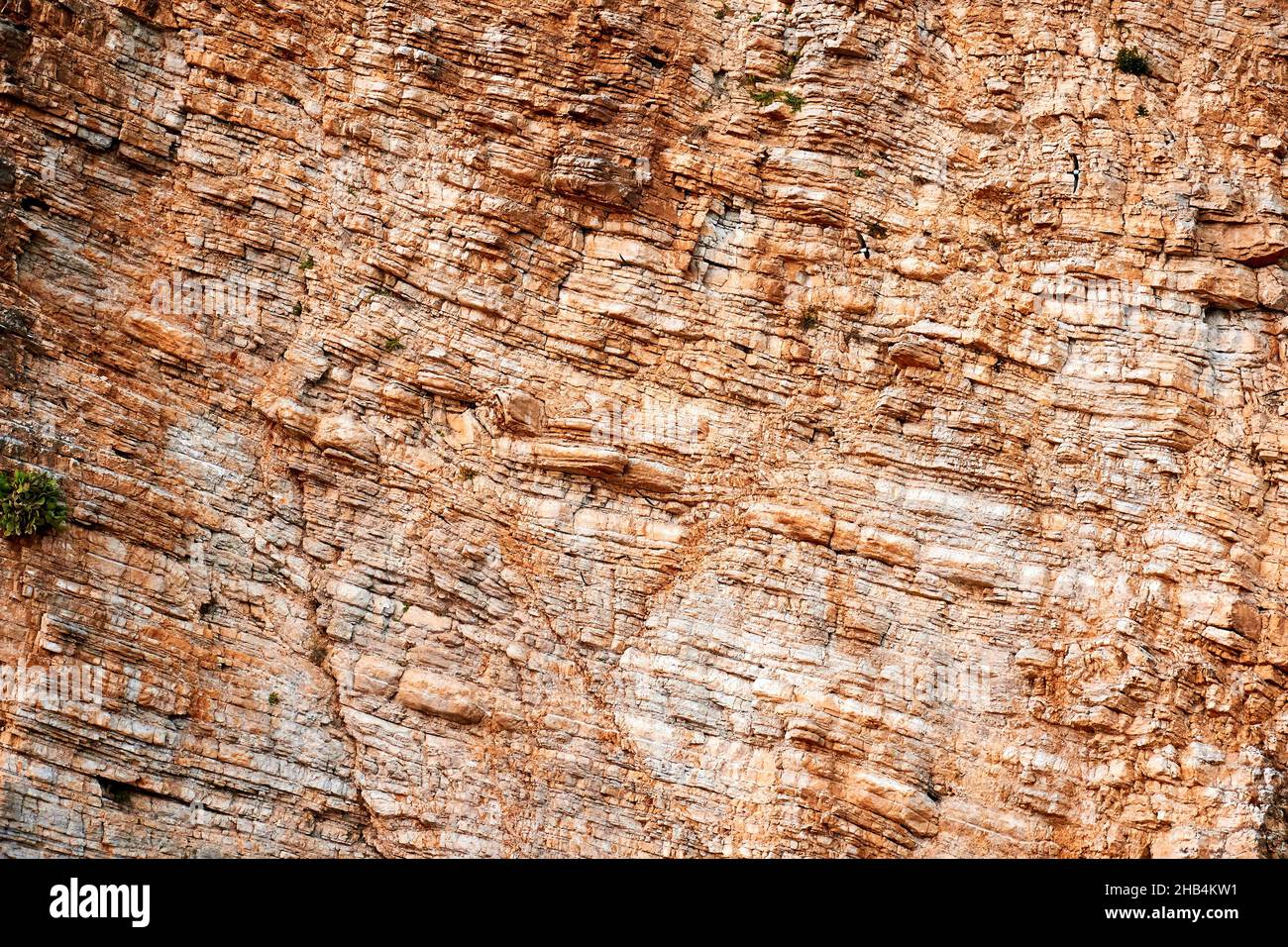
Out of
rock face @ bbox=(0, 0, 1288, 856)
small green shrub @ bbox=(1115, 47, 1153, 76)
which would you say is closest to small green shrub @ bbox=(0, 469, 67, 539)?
rock face @ bbox=(0, 0, 1288, 856)

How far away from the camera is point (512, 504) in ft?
45.2

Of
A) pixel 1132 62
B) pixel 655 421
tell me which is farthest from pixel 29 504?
pixel 1132 62

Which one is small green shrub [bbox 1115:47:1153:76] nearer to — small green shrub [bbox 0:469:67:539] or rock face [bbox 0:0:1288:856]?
rock face [bbox 0:0:1288:856]

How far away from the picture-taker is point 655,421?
45.9 ft

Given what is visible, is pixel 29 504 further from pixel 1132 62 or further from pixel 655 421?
pixel 1132 62

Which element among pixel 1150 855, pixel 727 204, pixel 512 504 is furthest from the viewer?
pixel 727 204

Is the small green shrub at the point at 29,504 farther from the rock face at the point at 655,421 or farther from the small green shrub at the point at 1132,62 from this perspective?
the small green shrub at the point at 1132,62

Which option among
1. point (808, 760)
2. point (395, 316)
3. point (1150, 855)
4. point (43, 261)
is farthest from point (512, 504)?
point (1150, 855)

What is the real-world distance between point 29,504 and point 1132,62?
11861mm

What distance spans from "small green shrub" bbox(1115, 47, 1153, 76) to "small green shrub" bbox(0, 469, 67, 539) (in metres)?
11.5

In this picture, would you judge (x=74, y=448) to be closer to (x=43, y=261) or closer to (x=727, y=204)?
(x=43, y=261)

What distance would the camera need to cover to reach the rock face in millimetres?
12867

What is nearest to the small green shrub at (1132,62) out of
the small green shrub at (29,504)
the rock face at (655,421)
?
the rock face at (655,421)

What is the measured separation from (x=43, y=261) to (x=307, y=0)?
12.6 feet
